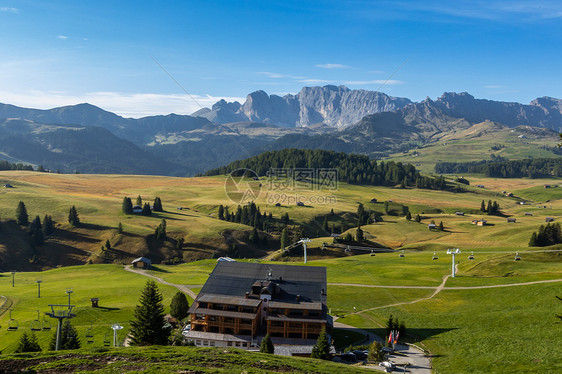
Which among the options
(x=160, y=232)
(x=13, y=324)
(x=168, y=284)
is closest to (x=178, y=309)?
(x=13, y=324)

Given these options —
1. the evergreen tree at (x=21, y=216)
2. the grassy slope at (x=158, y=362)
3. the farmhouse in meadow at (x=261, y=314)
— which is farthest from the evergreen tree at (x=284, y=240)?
the grassy slope at (x=158, y=362)

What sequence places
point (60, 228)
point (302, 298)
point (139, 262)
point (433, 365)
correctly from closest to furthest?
point (433, 365)
point (302, 298)
point (139, 262)
point (60, 228)

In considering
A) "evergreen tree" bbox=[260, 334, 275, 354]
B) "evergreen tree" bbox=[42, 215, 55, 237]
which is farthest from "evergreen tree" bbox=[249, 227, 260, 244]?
"evergreen tree" bbox=[260, 334, 275, 354]

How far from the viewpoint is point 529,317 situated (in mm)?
65812

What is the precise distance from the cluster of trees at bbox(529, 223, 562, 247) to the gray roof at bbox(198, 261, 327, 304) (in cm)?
9101

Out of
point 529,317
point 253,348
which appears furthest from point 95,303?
point 529,317

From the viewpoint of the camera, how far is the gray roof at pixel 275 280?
7225 centimetres

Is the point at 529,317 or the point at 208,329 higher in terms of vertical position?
the point at 529,317

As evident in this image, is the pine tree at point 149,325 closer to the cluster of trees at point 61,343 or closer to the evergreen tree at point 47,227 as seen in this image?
the cluster of trees at point 61,343

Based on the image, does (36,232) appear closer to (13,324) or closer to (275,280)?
(13,324)

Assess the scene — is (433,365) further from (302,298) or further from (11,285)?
(11,285)

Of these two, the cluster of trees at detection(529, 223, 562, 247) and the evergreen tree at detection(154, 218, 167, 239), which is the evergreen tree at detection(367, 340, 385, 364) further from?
the evergreen tree at detection(154, 218, 167, 239)

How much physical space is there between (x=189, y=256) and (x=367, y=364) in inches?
4624

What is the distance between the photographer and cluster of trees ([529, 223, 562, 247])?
132m
